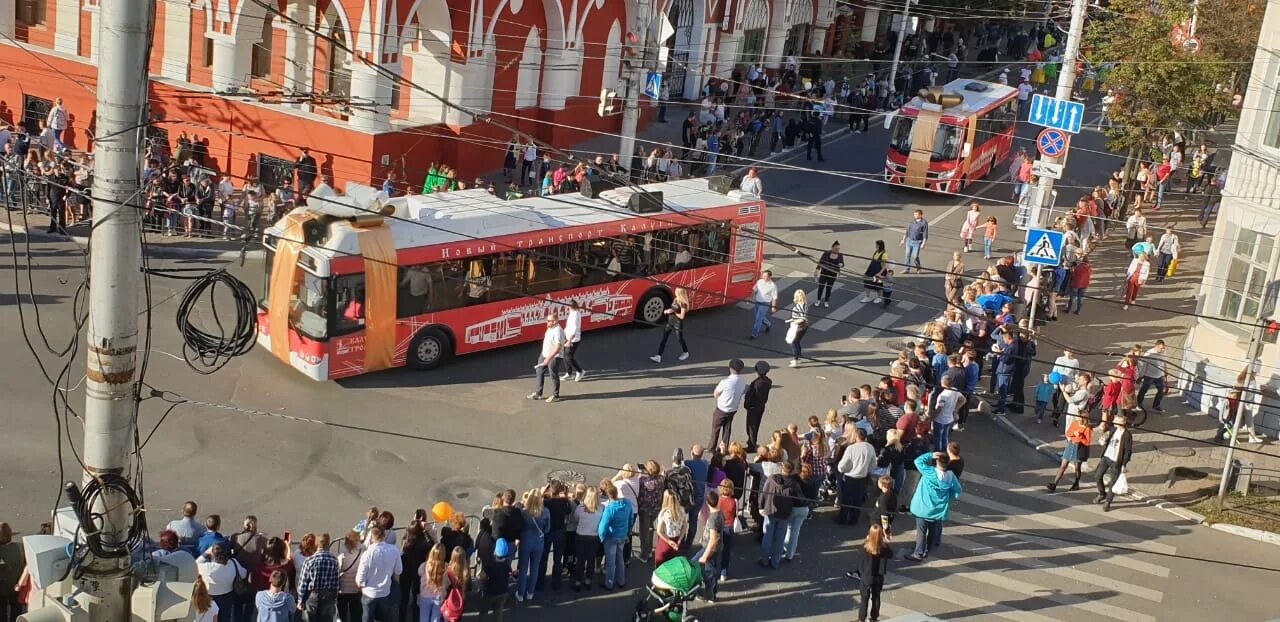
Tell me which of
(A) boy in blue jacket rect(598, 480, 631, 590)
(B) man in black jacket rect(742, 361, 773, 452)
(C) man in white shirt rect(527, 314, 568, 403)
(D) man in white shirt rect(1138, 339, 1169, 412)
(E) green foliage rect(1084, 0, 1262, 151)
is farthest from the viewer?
(E) green foliage rect(1084, 0, 1262, 151)

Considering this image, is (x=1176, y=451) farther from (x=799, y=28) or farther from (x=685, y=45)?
(x=799, y=28)

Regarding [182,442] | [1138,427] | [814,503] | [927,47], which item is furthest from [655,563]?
[927,47]

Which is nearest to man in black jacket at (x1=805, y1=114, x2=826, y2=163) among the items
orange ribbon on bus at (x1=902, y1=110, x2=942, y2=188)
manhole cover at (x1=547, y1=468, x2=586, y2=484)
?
orange ribbon on bus at (x1=902, y1=110, x2=942, y2=188)

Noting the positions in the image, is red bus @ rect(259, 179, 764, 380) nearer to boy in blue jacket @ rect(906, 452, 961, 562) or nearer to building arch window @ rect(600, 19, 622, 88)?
boy in blue jacket @ rect(906, 452, 961, 562)

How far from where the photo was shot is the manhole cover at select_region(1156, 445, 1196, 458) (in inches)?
858

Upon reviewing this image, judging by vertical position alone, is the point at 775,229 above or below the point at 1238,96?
below

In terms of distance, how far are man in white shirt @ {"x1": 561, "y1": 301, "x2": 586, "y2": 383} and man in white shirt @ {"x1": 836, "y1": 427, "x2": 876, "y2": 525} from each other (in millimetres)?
4972

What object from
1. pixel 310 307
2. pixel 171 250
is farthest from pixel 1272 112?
pixel 171 250

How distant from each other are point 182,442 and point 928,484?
30.1 feet

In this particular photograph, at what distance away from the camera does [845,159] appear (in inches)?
1547

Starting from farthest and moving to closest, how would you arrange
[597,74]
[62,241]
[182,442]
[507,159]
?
1. [597,74]
2. [507,159]
3. [62,241]
4. [182,442]

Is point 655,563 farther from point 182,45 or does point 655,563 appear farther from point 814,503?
point 182,45

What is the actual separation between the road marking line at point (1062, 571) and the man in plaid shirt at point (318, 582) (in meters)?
7.28

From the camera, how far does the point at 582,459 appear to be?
19406 millimetres
